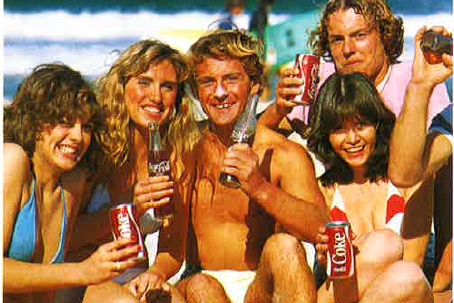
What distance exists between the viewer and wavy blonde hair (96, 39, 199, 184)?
3.19 meters

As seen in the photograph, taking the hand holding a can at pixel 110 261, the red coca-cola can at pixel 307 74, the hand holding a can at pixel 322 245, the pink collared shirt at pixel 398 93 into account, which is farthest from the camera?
the pink collared shirt at pixel 398 93

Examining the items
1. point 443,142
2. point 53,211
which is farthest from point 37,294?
point 443,142

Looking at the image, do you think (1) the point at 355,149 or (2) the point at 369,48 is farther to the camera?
(2) the point at 369,48

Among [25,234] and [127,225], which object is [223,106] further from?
[25,234]

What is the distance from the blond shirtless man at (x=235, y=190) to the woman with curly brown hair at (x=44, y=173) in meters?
0.35

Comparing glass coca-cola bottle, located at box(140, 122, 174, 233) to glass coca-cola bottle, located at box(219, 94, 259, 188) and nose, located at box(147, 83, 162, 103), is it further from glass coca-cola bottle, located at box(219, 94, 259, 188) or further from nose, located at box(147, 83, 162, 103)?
glass coca-cola bottle, located at box(219, 94, 259, 188)

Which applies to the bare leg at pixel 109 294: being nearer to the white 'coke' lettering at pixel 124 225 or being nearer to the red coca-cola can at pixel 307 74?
the white 'coke' lettering at pixel 124 225

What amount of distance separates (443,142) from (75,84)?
3.60ft

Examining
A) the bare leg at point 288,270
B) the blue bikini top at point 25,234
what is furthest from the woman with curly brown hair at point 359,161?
the blue bikini top at point 25,234

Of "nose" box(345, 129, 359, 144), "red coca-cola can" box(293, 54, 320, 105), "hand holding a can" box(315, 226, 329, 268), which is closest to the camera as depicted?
"hand holding a can" box(315, 226, 329, 268)

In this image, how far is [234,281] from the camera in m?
3.15

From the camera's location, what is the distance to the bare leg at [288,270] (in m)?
2.90

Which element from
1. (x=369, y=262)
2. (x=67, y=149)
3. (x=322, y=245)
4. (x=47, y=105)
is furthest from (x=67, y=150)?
(x=369, y=262)

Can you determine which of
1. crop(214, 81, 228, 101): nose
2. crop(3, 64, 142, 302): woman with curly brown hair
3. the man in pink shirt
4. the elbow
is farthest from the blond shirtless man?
crop(3, 64, 142, 302): woman with curly brown hair
